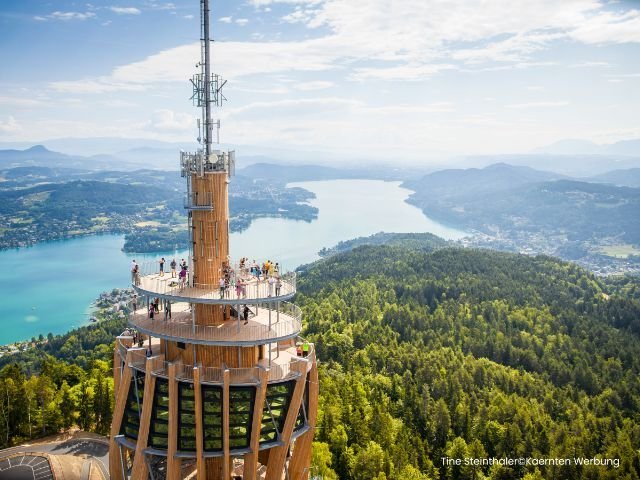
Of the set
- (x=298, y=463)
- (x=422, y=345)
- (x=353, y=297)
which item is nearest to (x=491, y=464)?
(x=298, y=463)

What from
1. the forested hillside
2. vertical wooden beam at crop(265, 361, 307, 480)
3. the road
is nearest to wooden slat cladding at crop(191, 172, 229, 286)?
vertical wooden beam at crop(265, 361, 307, 480)

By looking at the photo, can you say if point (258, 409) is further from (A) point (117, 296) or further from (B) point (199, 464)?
(A) point (117, 296)

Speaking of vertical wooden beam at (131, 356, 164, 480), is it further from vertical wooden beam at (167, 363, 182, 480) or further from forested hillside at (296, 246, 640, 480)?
forested hillside at (296, 246, 640, 480)

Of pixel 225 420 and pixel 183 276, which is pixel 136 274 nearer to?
pixel 183 276

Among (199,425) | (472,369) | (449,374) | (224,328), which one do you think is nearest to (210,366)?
(224,328)

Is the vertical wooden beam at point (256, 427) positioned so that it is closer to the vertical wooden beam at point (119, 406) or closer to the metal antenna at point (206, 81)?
the vertical wooden beam at point (119, 406)

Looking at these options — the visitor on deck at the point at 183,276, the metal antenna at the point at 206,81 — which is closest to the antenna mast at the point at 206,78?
the metal antenna at the point at 206,81

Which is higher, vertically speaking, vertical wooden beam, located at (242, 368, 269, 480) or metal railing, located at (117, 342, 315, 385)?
metal railing, located at (117, 342, 315, 385)
